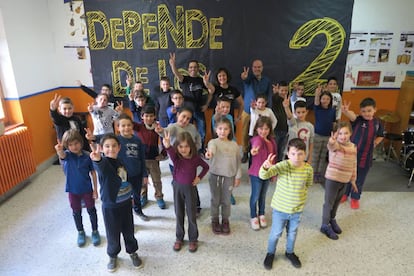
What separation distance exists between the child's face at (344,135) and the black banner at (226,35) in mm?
1936

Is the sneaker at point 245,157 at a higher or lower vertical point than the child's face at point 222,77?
lower

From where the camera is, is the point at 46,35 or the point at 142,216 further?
the point at 46,35

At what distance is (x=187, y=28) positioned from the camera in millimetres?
3965

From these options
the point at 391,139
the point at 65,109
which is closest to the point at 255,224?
the point at 65,109

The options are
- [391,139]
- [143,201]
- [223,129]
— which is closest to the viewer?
[223,129]

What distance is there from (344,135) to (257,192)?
852 mm

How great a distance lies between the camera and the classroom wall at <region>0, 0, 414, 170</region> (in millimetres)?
3508

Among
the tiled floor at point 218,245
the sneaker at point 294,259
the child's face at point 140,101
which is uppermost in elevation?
the child's face at point 140,101

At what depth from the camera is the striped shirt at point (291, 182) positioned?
6.38 feet

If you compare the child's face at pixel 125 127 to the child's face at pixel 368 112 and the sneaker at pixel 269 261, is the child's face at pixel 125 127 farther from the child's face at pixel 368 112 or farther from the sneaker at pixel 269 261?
the child's face at pixel 368 112

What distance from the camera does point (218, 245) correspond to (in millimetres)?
2404

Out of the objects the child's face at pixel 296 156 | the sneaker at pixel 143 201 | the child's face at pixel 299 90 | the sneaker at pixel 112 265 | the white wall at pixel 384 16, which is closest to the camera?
the child's face at pixel 296 156

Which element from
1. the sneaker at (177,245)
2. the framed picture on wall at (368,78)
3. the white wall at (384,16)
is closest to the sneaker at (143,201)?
the sneaker at (177,245)

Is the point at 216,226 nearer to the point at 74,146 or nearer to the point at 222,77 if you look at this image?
the point at 74,146
